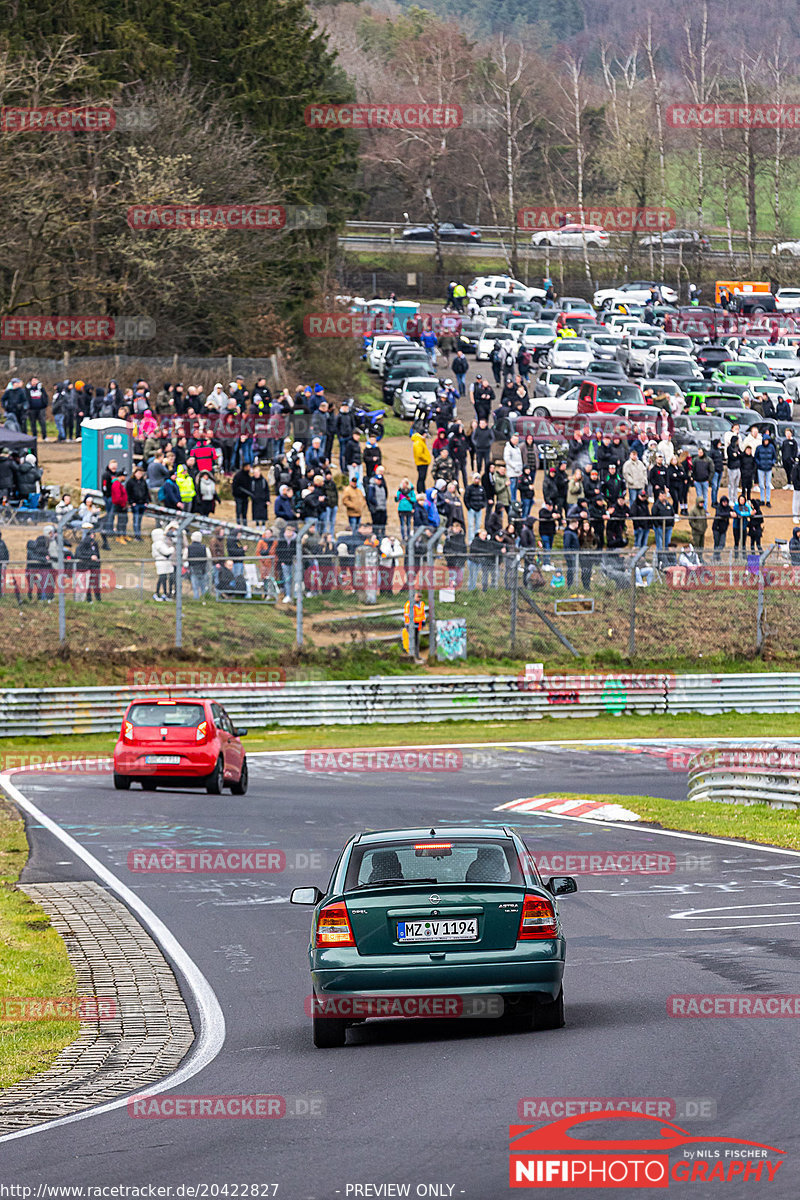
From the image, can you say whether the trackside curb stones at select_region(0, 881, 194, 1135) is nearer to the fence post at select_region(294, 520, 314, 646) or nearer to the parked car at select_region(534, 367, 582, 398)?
the fence post at select_region(294, 520, 314, 646)

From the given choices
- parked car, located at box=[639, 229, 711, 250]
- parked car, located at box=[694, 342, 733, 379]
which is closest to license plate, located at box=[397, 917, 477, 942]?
parked car, located at box=[694, 342, 733, 379]

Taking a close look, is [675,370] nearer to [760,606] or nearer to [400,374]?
[400,374]

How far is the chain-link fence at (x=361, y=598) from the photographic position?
3075 centimetres

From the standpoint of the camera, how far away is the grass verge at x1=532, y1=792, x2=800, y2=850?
19609 millimetres

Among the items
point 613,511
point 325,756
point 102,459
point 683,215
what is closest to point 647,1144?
point 325,756

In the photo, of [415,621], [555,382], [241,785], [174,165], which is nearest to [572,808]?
[241,785]

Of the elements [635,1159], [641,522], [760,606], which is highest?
[635,1159]

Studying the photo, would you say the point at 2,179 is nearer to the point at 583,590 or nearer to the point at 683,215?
the point at 583,590

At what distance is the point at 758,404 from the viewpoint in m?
52.5

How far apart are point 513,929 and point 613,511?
26.8 m

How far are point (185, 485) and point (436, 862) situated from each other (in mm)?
25988

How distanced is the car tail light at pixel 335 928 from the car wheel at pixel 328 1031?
0.41 metres

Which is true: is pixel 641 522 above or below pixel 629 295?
below

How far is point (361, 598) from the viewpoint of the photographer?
3259cm
